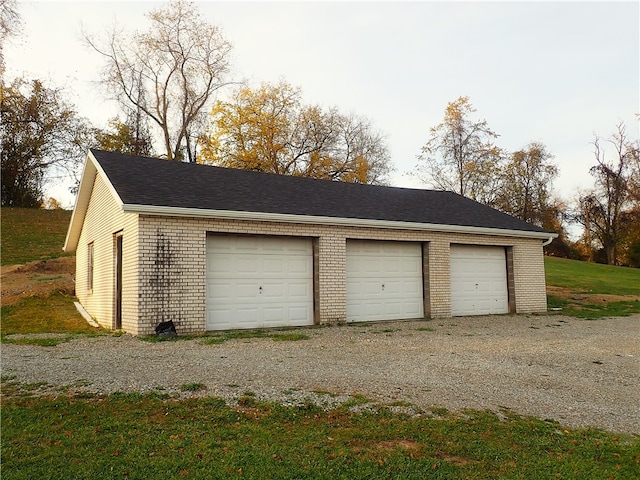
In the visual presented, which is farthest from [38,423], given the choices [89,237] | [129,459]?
[89,237]

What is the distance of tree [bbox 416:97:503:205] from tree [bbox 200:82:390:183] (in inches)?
233

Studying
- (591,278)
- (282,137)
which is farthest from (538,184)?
(282,137)

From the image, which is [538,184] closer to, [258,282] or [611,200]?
[611,200]

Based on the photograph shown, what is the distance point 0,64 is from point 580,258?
4872 cm

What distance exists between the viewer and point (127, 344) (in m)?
8.66

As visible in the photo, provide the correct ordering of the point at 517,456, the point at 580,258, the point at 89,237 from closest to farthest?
the point at 517,456 → the point at 89,237 → the point at 580,258

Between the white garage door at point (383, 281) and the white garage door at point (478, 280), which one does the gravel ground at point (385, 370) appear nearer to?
the white garage door at point (383, 281)

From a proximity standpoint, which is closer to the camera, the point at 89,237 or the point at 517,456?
the point at 517,456

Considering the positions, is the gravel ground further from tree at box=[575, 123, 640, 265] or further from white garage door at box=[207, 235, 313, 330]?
tree at box=[575, 123, 640, 265]

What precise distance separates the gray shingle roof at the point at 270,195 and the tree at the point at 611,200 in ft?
102

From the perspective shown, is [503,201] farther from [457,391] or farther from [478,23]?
[457,391]

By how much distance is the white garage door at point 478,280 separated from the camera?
49.0ft

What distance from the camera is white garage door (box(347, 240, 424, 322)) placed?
13164 mm

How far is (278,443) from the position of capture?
3949 millimetres
